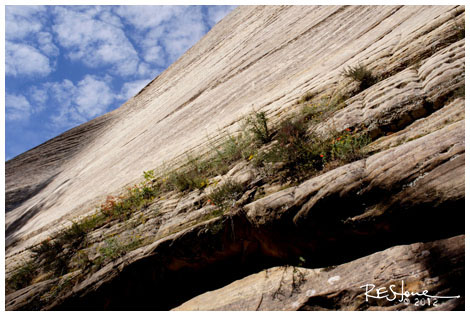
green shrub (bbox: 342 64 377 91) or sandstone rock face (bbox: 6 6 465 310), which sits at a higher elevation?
green shrub (bbox: 342 64 377 91)

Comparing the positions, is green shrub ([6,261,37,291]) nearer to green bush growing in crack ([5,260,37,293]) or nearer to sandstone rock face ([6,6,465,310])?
green bush growing in crack ([5,260,37,293])

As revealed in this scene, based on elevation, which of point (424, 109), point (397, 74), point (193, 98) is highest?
point (193, 98)

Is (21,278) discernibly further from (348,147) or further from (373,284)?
(348,147)

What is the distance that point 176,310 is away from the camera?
3.46m

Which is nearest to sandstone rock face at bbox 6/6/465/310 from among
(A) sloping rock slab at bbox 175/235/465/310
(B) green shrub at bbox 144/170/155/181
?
(A) sloping rock slab at bbox 175/235/465/310

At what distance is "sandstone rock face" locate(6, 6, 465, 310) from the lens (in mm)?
2477

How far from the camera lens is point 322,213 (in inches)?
113

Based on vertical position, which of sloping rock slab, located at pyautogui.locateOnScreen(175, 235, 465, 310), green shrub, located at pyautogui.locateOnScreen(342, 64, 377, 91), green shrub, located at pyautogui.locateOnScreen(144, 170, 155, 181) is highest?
green shrub, located at pyautogui.locateOnScreen(144, 170, 155, 181)

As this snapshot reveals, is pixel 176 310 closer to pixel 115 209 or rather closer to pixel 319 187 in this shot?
pixel 319 187

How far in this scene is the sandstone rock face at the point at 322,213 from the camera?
248 cm

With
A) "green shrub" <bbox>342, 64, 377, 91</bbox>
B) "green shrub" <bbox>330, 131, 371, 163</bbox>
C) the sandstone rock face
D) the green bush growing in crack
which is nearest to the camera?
the sandstone rock face

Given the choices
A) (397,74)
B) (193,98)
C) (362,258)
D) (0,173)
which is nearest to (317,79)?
(397,74)

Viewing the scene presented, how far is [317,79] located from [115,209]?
4597mm

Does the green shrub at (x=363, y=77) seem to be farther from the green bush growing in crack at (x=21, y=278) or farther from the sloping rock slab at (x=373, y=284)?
the green bush growing in crack at (x=21, y=278)
